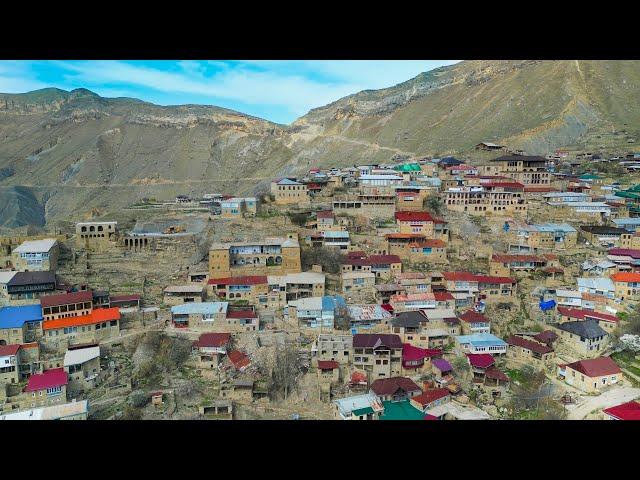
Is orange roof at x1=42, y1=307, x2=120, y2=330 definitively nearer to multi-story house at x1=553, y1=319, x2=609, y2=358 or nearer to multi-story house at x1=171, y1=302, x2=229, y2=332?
multi-story house at x1=171, y1=302, x2=229, y2=332

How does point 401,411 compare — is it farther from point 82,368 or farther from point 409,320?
point 82,368

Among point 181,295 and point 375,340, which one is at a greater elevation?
point 181,295

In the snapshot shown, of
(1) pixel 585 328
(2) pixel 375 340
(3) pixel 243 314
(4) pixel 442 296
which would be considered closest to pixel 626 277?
(1) pixel 585 328

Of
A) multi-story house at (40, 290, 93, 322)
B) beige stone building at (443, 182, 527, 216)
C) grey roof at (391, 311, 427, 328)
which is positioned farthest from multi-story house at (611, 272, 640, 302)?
multi-story house at (40, 290, 93, 322)

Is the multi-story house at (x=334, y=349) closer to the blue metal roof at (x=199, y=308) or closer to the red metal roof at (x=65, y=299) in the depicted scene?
the blue metal roof at (x=199, y=308)
